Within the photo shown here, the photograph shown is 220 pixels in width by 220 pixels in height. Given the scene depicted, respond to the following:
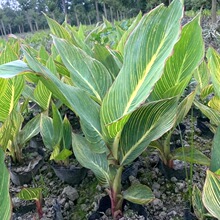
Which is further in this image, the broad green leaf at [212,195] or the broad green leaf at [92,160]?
the broad green leaf at [92,160]

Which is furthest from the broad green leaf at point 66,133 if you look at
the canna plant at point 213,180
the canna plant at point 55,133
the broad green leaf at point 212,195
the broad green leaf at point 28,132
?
the broad green leaf at point 212,195

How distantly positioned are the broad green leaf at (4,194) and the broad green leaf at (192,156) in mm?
445

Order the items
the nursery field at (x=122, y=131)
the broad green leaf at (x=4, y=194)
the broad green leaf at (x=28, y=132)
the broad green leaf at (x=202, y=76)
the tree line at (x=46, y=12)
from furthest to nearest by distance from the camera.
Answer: the tree line at (x=46, y=12) → the broad green leaf at (x=202, y=76) → the broad green leaf at (x=28, y=132) → the nursery field at (x=122, y=131) → the broad green leaf at (x=4, y=194)

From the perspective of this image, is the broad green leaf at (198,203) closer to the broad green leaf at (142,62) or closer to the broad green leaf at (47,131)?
the broad green leaf at (142,62)

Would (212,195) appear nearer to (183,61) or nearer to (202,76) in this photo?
(183,61)

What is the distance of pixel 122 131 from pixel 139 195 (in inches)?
6.4

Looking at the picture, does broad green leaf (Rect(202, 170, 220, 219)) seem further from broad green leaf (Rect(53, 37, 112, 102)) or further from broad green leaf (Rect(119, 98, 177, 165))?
broad green leaf (Rect(53, 37, 112, 102))

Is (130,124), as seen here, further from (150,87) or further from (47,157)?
(47,157)

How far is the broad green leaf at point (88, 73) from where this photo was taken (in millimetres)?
756

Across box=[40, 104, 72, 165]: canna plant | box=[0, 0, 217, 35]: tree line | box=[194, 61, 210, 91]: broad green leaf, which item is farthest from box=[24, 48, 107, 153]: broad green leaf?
box=[0, 0, 217, 35]: tree line

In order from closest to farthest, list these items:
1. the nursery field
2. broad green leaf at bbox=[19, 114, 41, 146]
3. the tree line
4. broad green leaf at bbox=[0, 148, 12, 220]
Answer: broad green leaf at bbox=[0, 148, 12, 220]
the nursery field
broad green leaf at bbox=[19, 114, 41, 146]
the tree line

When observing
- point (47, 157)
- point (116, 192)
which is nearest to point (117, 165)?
point (116, 192)

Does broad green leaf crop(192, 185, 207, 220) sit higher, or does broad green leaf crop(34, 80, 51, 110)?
broad green leaf crop(34, 80, 51, 110)

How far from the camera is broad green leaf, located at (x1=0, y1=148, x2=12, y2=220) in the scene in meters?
0.47
